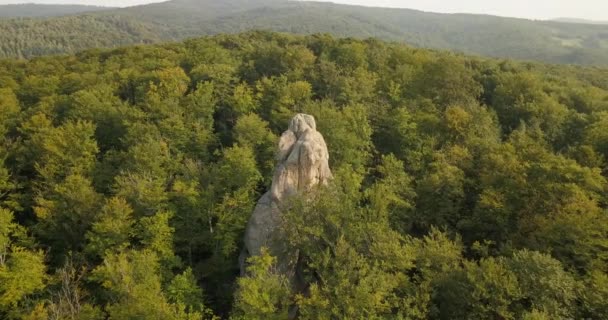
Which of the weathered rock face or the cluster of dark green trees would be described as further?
the weathered rock face

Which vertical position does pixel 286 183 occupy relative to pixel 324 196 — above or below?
below

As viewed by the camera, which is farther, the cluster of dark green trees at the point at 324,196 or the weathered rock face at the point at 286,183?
the weathered rock face at the point at 286,183

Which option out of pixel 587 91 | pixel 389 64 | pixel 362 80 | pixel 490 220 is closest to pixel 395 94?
pixel 362 80

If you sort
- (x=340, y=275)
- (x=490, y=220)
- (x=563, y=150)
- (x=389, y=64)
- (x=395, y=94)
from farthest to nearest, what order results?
(x=389, y=64) → (x=395, y=94) → (x=563, y=150) → (x=490, y=220) → (x=340, y=275)

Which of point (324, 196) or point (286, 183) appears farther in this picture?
point (286, 183)

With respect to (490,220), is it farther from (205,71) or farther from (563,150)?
(205,71)

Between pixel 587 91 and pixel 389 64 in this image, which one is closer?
pixel 587 91

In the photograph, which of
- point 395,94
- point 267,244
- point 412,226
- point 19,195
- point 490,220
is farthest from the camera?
point 395,94

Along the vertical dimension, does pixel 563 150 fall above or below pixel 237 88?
below
